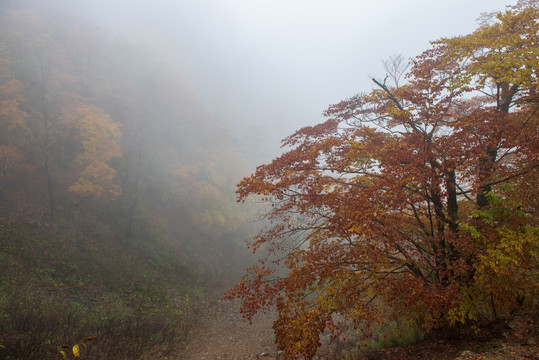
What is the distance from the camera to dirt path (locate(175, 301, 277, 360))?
31.8ft

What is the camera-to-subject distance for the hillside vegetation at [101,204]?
9.78m

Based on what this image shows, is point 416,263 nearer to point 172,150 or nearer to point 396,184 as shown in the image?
point 396,184

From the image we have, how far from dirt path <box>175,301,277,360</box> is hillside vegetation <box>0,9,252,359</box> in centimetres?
83

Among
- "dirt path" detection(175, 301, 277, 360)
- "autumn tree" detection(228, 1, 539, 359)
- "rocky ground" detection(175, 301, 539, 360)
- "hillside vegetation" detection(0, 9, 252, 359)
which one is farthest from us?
"hillside vegetation" detection(0, 9, 252, 359)

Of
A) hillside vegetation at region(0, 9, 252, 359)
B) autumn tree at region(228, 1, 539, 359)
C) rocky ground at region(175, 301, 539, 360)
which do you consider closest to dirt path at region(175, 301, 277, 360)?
rocky ground at region(175, 301, 539, 360)

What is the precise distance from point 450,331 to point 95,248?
16448 millimetres

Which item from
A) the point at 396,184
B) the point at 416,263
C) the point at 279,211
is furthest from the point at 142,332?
the point at 396,184

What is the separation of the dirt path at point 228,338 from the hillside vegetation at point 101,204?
83 cm

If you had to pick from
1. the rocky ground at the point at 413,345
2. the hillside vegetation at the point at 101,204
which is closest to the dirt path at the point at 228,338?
the rocky ground at the point at 413,345

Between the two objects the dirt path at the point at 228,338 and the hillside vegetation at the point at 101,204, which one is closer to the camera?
the dirt path at the point at 228,338

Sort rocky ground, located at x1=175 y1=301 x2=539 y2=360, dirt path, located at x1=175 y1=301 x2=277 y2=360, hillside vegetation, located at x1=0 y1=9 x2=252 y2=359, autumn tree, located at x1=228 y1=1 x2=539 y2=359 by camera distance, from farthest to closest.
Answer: hillside vegetation, located at x1=0 y1=9 x2=252 y2=359 < dirt path, located at x1=175 y1=301 x2=277 y2=360 < rocky ground, located at x1=175 y1=301 x2=539 y2=360 < autumn tree, located at x1=228 y1=1 x2=539 y2=359

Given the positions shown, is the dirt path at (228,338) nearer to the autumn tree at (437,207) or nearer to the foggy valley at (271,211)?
the foggy valley at (271,211)

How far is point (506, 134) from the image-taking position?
4648 millimetres

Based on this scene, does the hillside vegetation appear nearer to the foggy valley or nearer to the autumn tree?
the foggy valley
